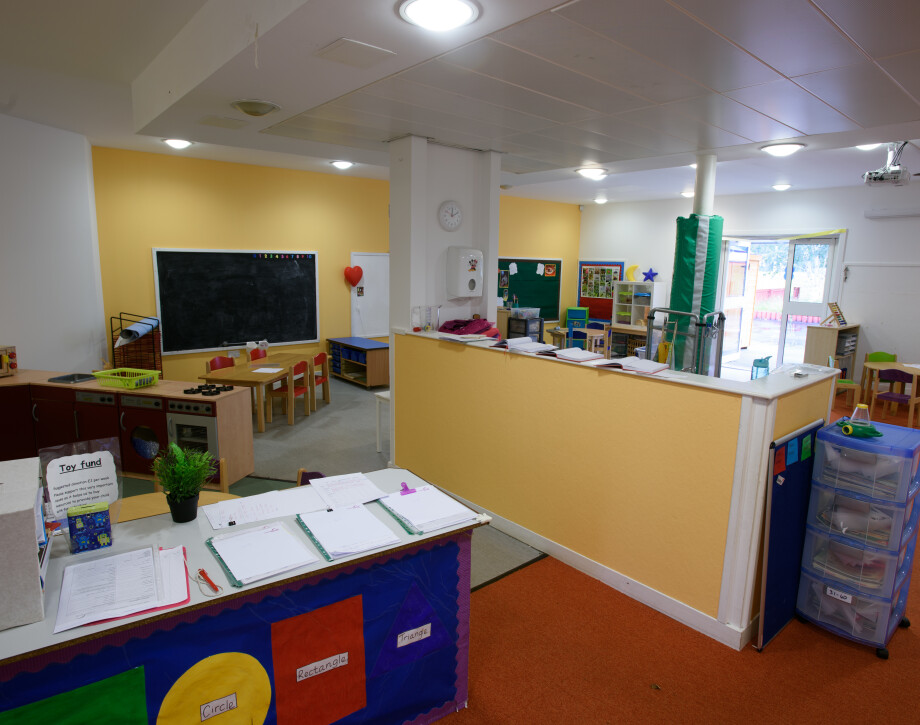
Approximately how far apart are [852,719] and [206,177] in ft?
24.7

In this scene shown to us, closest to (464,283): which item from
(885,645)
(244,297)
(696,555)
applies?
(696,555)

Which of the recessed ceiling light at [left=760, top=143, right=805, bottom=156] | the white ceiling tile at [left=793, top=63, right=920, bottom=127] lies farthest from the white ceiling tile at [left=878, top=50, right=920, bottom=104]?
the recessed ceiling light at [left=760, top=143, right=805, bottom=156]

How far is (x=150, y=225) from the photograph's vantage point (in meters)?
6.45

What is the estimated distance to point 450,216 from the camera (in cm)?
450

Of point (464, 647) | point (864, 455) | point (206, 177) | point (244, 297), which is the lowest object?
point (464, 647)

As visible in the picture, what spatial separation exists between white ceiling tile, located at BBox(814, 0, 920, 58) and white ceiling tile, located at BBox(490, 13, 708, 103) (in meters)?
0.71

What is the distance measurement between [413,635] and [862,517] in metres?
2.20

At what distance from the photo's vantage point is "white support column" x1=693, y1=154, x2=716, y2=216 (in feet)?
14.9

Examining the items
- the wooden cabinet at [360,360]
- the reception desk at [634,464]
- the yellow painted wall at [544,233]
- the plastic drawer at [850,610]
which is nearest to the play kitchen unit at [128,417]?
the reception desk at [634,464]

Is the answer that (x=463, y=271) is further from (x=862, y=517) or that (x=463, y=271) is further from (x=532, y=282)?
(x=532, y=282)

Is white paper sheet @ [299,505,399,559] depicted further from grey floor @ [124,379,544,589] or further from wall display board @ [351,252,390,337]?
wall display board @ [351,252,390,337]

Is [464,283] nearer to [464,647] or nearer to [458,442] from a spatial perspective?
[458,442]

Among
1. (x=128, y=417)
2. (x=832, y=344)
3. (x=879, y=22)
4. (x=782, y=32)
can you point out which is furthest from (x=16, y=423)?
(x=832, y=344)

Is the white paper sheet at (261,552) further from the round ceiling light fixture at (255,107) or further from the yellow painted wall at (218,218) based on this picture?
the yellow painted wall at (218,218)
